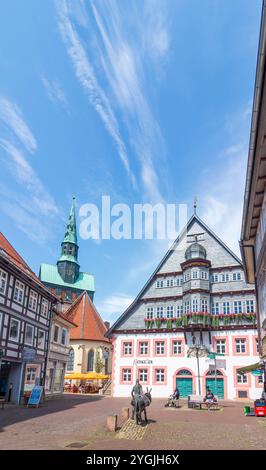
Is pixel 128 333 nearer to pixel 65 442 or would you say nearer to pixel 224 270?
pixel 224 270

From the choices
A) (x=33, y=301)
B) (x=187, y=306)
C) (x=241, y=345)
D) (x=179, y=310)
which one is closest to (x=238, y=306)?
(x=241, y=345)

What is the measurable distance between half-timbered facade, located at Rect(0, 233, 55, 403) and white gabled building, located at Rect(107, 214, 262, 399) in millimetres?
11813

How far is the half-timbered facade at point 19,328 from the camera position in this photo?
25594 millimetres

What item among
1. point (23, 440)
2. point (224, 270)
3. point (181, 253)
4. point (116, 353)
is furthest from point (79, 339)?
point (23, 440)

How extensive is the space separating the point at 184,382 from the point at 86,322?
2971cm

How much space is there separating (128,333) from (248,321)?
1235cm

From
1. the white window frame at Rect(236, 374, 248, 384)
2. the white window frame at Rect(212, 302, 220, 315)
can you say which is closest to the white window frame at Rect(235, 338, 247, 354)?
the white window frame at Rect(236, 374, 248, 384)

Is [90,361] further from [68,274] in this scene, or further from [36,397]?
[68,274]

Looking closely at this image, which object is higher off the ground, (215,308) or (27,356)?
(215,308)

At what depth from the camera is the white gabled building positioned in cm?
3759

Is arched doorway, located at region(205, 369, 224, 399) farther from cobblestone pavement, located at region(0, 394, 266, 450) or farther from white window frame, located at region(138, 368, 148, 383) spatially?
cobblestone pavement, located at region(0, 394, 266, 450)

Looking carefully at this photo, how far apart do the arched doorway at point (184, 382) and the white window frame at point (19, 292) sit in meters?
18.5

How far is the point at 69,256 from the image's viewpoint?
4146 inches
